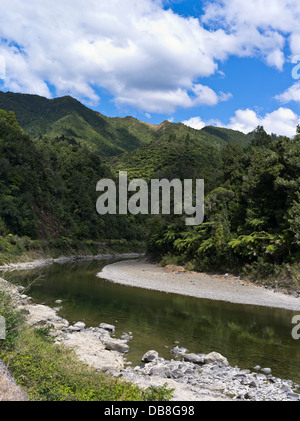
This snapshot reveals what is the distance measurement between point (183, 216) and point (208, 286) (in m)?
16.5

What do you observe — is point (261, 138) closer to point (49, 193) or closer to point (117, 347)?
point (49, 193)

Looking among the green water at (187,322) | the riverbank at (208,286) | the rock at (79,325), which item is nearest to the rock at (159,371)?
the green water at (187,322)

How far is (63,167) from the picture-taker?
80.9m

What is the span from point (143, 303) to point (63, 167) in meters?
63.8

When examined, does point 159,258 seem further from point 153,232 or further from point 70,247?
point 70,247

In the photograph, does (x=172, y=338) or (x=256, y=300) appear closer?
(x=172, y=338)

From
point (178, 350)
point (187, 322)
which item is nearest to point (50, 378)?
point (178, 350)

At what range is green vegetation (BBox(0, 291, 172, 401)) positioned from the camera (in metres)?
6.75

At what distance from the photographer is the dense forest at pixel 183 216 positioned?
1171 inches

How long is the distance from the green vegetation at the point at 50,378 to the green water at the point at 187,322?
1.55 metres

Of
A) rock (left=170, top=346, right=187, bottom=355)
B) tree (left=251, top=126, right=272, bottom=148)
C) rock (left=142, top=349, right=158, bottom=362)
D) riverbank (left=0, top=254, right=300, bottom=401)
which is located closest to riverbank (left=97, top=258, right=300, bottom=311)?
rock (left=170, top=346, right=187, bottom=355)

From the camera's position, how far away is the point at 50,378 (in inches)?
287

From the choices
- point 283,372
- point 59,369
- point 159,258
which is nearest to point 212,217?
point 159,258

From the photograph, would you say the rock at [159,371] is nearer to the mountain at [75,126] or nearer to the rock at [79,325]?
the rock at [79,325]
